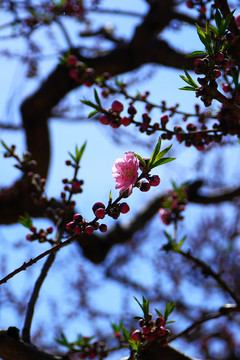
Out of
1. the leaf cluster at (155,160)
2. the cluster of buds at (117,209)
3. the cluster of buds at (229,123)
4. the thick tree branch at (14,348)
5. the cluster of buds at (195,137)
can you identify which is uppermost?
the cluster of buds at (195,137)

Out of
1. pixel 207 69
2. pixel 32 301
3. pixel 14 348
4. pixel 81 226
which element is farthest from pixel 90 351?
pixel 207 69

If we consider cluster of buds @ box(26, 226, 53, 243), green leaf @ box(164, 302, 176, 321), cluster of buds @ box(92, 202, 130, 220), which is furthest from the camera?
cluster of buds @ box(26, 226, 53, 243)

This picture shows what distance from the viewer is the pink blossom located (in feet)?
3.40

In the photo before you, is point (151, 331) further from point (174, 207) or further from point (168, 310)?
point (174, 207)

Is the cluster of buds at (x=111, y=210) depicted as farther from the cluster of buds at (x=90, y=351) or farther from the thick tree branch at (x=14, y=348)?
the cluster of buds at (x=90, y=351)

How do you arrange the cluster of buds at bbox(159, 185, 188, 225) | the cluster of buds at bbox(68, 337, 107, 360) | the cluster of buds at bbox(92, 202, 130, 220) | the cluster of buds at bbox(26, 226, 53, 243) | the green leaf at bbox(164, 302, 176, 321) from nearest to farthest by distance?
the cluster of buds at bbox(92, 202, 130, 220) < the green leaf at bbox(164, 302, 176, 321) < the cluster of buds at bbox(26, 226, 53, 243) < the cluster of buds at bbox(68, 337, 107, 360) < the cluster of buds at bbox(159, 185, 188, 225)

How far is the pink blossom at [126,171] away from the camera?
1037mm

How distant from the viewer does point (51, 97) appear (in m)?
4.45

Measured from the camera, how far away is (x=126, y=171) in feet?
3.52

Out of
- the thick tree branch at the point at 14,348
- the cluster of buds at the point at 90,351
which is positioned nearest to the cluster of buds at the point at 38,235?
the thick tree branch at the point at 14,348

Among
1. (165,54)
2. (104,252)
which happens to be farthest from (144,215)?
(165,54)

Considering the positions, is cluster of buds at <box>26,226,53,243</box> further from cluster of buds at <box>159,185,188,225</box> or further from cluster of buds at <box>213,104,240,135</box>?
cluster of buds at <box>213,104,240,135</box>

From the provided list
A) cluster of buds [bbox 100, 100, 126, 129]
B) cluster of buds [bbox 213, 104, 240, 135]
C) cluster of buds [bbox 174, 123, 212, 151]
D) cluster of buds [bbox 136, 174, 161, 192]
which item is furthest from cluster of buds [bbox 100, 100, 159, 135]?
cluster of buds [bbox 136, 174, 161, 192]

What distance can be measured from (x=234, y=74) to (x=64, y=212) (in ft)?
3.18
